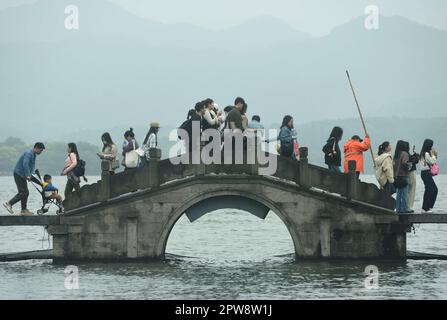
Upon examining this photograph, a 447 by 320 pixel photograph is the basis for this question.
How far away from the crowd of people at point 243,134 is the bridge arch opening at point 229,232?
6.23 ft

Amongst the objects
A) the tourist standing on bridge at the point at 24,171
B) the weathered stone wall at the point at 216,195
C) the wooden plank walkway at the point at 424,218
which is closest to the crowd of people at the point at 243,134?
the tourist standing on bridge at the point at 24,171

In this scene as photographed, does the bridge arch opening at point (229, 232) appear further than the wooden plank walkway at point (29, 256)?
No

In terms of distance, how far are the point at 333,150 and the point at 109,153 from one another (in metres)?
6.77

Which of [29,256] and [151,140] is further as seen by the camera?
[29,256]

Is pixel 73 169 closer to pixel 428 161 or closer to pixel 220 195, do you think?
pixel 220 195

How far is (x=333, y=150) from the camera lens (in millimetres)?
34062

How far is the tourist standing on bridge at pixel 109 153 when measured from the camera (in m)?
34.1

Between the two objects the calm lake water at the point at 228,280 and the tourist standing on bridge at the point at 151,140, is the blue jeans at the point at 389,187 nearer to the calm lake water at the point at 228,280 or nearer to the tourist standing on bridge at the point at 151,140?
the calm lake water at the point at 228,280

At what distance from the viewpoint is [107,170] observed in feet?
110

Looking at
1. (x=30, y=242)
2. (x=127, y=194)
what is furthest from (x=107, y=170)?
(x=30, y=242)

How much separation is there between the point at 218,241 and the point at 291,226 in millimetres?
22551

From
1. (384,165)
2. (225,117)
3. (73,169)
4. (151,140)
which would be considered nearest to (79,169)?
(73,169)
